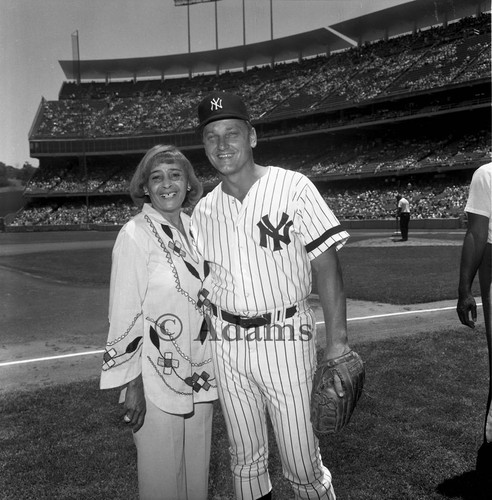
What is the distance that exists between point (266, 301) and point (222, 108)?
3.08 ft

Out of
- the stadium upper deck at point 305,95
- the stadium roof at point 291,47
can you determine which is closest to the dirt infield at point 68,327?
the stadium upper deck at point 305,95

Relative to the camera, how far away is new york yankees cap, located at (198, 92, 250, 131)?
7.91 ft

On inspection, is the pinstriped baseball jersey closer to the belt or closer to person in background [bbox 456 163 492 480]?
the belt

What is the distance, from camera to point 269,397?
234 centimetres

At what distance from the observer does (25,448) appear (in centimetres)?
350

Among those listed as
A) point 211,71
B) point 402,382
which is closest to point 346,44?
point 211,71

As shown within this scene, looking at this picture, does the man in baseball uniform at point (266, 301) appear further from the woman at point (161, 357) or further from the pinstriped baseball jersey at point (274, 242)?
the woman at point (161, 357)

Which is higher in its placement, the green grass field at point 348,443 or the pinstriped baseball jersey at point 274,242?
the pinstriped baseball jersey at point 274,242

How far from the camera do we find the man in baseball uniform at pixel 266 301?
2289 mm

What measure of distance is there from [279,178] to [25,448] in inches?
104

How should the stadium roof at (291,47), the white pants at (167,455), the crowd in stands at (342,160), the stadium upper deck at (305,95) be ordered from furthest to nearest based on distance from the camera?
the stadium roof at (291,47) < the stadium upper deck at (305,95) < the crowd in stands at (342,160) < the white pants at (167,455)

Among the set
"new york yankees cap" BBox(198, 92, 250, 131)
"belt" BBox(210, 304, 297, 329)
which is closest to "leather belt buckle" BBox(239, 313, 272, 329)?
"belt" BBox(210, 304, 297, 329)

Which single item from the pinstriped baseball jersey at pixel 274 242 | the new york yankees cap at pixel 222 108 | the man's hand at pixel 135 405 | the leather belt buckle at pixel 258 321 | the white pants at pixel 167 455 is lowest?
the white pants at pixel 167 455

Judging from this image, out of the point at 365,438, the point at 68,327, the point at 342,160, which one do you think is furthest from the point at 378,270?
the point at 342,160
